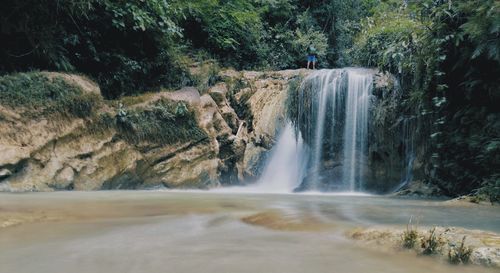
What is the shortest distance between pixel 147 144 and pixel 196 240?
6.70m

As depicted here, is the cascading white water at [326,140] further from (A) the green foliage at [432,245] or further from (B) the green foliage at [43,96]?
(A) the green foliage at [432,245]

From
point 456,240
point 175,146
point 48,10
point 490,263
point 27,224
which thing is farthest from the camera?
point 175,146

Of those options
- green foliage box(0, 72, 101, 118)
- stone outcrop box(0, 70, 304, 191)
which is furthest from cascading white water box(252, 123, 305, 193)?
green foliage box(0, 72, 101, 118)

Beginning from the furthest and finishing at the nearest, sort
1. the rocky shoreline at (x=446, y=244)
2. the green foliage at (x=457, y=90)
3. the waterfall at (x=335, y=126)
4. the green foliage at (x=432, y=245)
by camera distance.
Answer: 1. the waterfall at (x=335, y=126)
2. the green foliage at (x=457, y=90)
3. the green foliage at (x=432, y=245)
4. the rocky shoreline at (x=446, y=244)

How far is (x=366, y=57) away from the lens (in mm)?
14469

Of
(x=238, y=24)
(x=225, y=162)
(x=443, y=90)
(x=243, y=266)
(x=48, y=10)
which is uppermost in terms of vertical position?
(x=238, y=24)

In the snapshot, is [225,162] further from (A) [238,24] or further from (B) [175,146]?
(A) [238,24]

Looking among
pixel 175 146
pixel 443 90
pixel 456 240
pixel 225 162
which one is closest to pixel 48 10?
pixel 175 146

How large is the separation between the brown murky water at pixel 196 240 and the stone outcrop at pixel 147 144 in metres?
3.12

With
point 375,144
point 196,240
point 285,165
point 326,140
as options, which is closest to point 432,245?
point 196,240

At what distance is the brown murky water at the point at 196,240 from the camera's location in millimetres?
2594

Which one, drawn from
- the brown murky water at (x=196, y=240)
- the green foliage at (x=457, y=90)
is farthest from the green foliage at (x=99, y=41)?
the green foliage at (x=457, y=90)

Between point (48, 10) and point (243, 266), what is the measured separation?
313 inches

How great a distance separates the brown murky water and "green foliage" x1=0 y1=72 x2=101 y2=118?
3647mm
